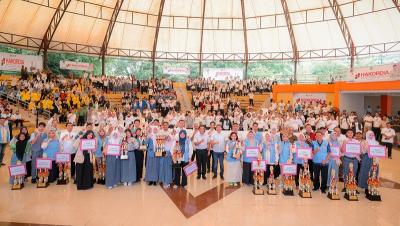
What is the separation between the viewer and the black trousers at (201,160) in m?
8.73

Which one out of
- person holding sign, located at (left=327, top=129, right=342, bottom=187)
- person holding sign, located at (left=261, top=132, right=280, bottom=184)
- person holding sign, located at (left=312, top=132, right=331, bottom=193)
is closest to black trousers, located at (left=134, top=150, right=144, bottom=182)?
person holding sign, located at (left=261, top=132, right=280, bottom=184)

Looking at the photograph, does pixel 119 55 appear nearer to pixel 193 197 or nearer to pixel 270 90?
pixel 270 90

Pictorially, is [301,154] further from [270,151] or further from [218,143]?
[218,143]

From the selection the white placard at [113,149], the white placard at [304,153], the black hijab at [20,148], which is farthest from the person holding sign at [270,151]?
the black hijab at [20,148]

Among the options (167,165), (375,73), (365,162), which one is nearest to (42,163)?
(167,165)

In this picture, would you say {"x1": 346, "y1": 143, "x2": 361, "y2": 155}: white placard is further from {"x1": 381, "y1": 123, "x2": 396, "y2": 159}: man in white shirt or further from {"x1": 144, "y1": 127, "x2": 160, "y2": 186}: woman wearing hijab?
{"x1": 381, "y1": 123, "x2": 396, "y2": 159}: man in white shirt

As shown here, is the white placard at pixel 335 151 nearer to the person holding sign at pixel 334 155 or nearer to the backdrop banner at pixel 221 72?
the person holding sign at pixel 334 155

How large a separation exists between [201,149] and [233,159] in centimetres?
109

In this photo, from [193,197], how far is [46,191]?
3448 mm

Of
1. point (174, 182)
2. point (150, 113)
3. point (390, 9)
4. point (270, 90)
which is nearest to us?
point (174, 182)

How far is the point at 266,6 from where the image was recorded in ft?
75.5

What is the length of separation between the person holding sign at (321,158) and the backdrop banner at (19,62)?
1981 centimetres

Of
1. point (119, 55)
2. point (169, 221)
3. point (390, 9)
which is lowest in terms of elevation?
point (169, 221)

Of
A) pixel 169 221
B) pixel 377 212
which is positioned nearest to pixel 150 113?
pixel 169 221
